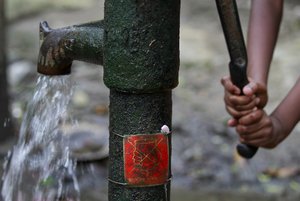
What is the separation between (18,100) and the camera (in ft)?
16.5

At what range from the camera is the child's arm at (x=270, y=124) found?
1.99m

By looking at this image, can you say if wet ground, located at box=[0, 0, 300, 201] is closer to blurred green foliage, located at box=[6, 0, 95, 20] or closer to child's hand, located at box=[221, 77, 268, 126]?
blurred green foliage, located at box=[6, 0, 95, 20]

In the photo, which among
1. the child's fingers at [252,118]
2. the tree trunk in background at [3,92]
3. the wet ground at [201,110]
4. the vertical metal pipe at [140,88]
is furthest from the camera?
the tree trunk in background at [3,92]

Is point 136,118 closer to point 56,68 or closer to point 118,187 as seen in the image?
point 118,187

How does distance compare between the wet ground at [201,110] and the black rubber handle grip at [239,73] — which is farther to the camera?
the wet ground at [201,110]

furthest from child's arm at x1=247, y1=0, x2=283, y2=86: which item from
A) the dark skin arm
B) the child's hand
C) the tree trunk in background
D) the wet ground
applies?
the tree trunk in background

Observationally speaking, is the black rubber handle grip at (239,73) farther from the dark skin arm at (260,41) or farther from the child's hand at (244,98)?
the dark skin arm at (260,41)

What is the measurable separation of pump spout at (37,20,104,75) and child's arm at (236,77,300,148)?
1.81 ft

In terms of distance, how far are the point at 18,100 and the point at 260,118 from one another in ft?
10.7

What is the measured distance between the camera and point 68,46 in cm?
160

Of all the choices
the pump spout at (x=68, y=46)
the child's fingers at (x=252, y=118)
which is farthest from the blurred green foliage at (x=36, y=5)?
the pump spout at (x=68, y=46)

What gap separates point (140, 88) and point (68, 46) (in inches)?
10.6

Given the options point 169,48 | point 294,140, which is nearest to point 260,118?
point 169,48

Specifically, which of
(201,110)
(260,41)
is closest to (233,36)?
(260,41)
